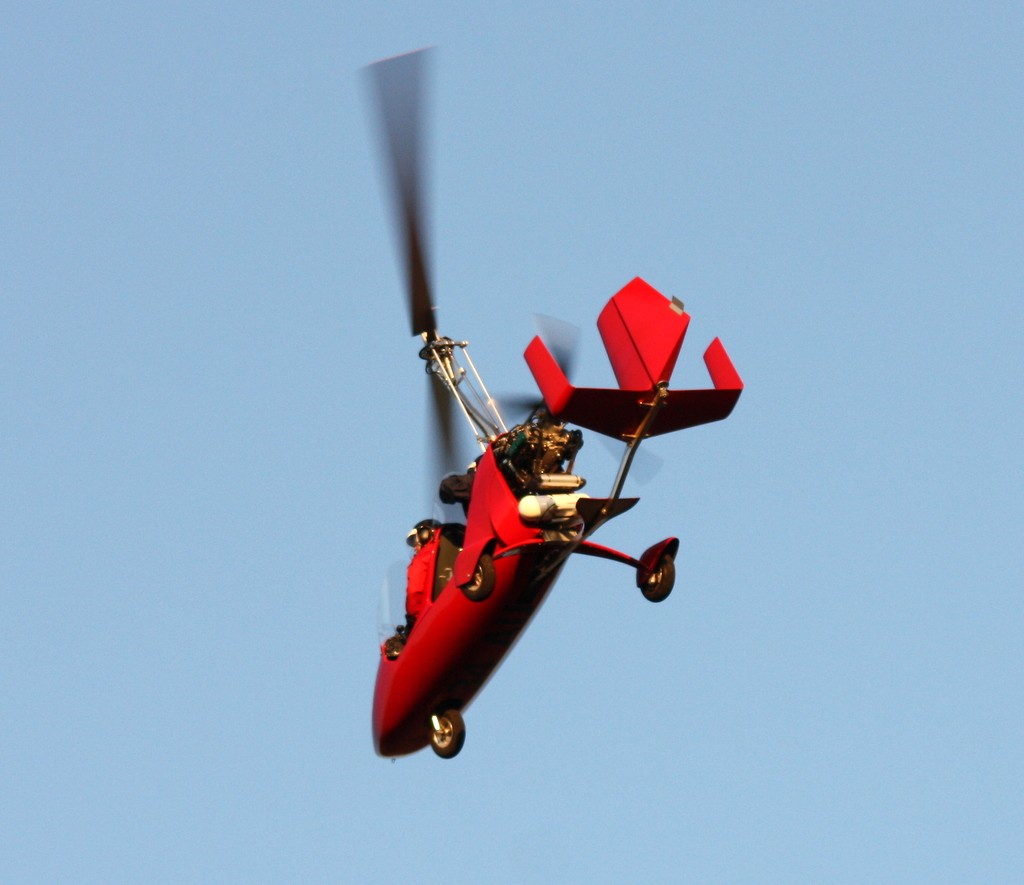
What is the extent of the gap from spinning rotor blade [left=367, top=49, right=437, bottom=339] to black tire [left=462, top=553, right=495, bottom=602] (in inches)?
166

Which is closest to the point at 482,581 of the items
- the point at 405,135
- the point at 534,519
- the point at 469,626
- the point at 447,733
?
the point at 534,519

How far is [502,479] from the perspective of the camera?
25.5m

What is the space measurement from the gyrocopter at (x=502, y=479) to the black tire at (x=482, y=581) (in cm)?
2

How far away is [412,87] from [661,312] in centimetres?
400

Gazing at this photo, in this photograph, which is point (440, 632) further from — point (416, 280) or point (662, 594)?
point (416, 280)

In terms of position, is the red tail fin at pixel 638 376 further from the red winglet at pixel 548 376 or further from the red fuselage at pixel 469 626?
the red fuselage at pixel 469 626

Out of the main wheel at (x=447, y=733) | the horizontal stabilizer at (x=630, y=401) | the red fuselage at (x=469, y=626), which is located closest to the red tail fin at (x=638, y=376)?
the horizontal stabilizer at (x=630, y=401)

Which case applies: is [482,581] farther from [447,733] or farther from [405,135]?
[405,135]

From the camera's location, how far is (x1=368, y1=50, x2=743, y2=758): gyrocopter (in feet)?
80.3

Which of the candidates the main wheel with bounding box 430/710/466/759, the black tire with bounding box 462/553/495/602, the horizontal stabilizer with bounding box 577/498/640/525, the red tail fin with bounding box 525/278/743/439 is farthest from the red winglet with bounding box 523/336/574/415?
the main wheel with bounding box 430/710/466/759

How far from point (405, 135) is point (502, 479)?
4328 mm

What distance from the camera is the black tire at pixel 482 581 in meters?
25.5

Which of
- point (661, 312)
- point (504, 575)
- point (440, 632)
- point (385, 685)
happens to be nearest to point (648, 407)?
point (661, 312)

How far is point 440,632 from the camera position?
27.1 m
